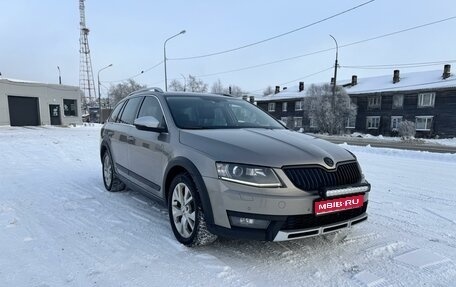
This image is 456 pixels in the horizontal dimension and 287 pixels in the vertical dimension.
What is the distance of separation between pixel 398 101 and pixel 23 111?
1644 inches

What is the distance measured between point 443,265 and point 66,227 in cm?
419

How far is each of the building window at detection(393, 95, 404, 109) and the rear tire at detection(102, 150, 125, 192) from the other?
3911 cm

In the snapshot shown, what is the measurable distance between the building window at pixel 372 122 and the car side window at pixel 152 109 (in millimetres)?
40230

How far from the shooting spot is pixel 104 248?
352cm

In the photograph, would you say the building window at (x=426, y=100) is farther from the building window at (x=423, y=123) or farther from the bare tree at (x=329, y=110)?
the bare tree at (x=329, y=110)

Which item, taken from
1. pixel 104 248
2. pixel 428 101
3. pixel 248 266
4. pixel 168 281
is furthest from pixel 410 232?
pixel 428 101

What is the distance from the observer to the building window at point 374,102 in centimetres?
3988

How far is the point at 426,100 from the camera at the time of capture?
35.8m

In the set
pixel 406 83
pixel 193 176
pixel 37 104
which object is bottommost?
pixel 193 176

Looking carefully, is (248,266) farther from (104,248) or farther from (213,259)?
(104,248)

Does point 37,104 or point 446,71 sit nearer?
point 446,71

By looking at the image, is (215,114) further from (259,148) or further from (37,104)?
(37,104)

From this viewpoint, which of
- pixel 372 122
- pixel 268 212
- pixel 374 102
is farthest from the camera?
pixel 372 122

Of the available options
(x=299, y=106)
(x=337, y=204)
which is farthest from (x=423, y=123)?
(x=337, y=204)
